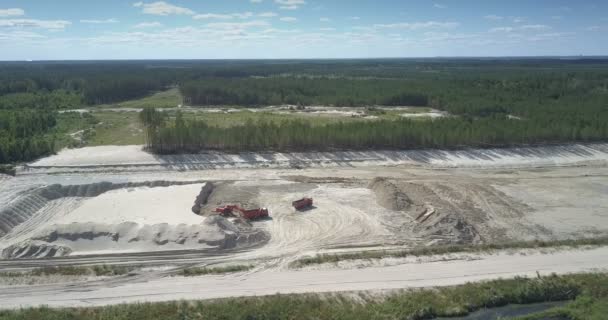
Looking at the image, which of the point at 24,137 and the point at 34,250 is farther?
the point at 24,137

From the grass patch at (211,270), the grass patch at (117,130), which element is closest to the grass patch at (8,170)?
the grass patch at (117,130)

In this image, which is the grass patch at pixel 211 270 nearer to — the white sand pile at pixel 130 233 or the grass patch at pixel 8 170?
the white sand pile at pixel 130 233

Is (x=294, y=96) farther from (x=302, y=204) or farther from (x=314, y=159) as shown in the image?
(x=302, y=204)

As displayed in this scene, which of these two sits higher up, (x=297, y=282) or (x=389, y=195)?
(x=389, y=195)

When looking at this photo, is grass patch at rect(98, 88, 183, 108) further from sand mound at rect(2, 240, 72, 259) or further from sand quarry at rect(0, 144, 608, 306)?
sand mound at rect(2, 240, 72, 259)

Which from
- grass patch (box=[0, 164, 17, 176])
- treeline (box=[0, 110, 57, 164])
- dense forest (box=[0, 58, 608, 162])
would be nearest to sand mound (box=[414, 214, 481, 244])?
dense forest (box=[0, 58, 608, 162])

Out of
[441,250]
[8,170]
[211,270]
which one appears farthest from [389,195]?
[8,170]

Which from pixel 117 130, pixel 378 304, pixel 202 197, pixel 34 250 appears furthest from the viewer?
pixel 117 130
